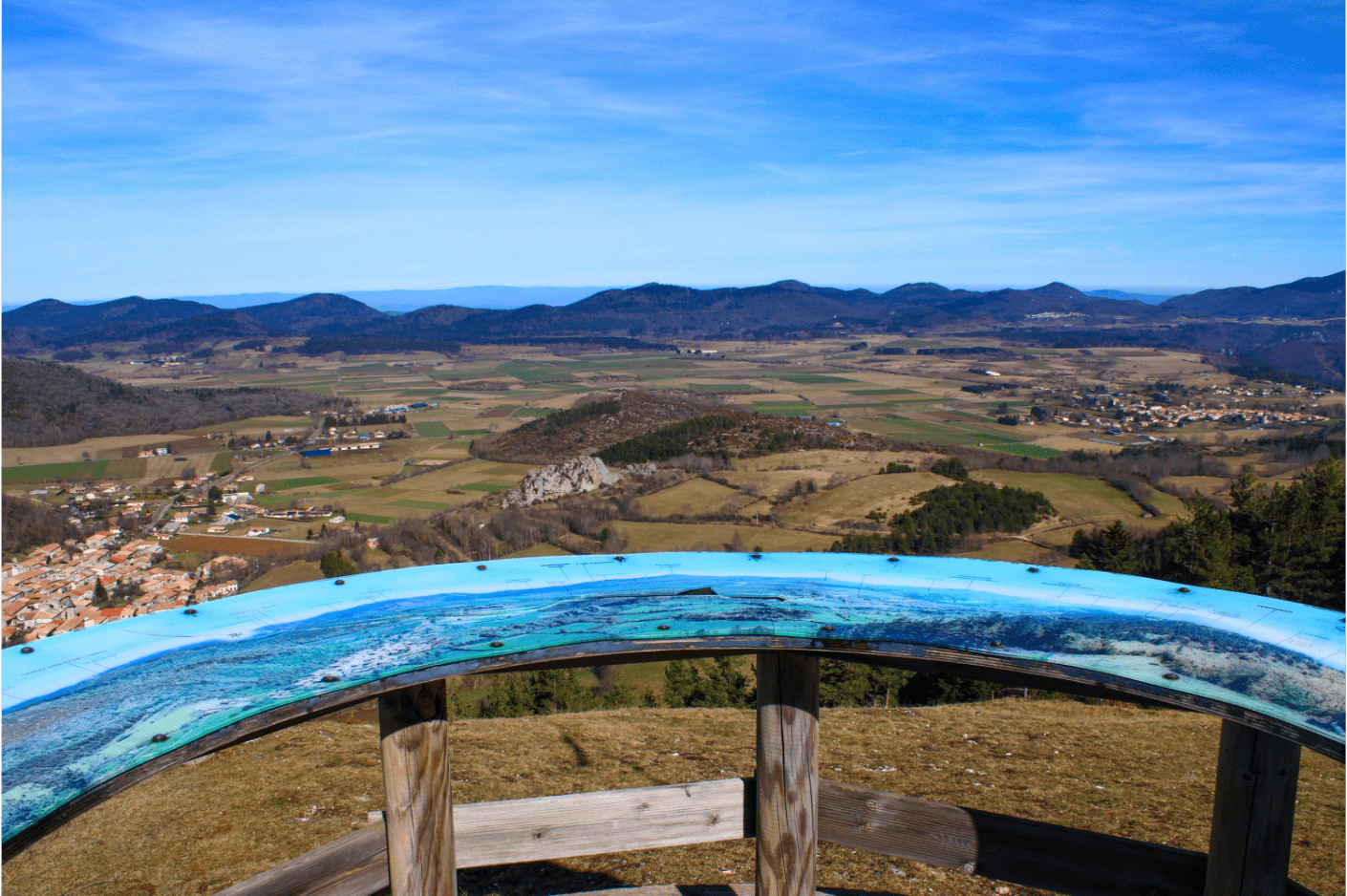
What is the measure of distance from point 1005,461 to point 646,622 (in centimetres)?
6739

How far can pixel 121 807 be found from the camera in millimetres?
8500

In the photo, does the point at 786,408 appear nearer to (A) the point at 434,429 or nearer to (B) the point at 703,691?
(A) the point at 434,429

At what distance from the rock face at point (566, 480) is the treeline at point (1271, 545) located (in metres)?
39.6

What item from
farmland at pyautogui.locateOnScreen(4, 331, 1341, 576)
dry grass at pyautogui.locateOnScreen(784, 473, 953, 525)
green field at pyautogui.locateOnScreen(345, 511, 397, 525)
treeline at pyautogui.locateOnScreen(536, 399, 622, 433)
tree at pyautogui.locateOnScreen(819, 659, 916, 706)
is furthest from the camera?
treeline at pyautogui.locateOnScreen(536, 399, 622, 433)

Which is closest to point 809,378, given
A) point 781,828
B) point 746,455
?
point 746,455

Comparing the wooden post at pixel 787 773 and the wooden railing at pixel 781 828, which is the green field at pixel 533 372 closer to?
the wooden railing at pixel 781 828

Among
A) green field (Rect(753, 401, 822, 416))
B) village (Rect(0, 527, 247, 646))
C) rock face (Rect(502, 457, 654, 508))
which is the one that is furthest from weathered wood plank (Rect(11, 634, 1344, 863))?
green field (Rect(753, 401, 822, 416))

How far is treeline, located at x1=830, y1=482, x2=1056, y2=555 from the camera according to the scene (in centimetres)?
4412

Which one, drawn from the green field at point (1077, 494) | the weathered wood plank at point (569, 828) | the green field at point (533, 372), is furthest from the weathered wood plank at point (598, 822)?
the green field at point (533, 372)

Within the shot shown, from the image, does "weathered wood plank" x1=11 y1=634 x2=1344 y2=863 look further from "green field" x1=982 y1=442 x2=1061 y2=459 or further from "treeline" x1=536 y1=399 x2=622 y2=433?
"treeline" x1=536 y1=399 x2=622 y2=433

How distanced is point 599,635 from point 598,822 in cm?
139

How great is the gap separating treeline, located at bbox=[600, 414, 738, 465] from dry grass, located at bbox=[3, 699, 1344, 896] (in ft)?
202

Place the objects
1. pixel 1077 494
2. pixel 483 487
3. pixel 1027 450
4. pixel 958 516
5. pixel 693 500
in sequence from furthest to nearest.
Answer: pixel 1027 450, pixel 483 487, pixel 693 500, pixel 1077 494, pixel 958 516

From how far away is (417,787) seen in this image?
3.56 m
